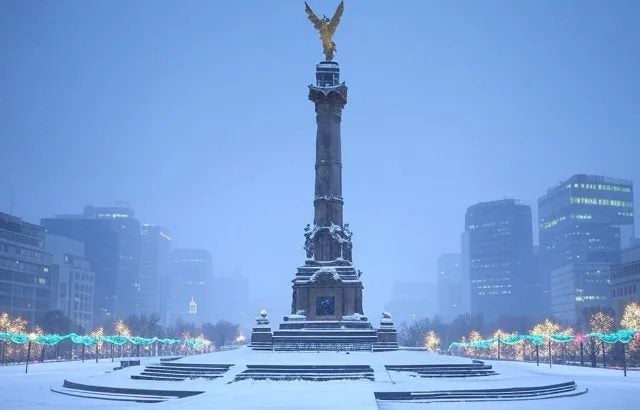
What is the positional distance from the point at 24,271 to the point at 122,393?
429 feet

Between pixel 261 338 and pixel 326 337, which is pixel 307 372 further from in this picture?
pixel 261 338

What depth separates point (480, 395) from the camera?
3362 cm

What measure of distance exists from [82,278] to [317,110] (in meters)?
148

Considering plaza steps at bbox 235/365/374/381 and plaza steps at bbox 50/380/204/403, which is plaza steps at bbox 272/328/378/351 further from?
plaza steps at bbox 50/380/204/403

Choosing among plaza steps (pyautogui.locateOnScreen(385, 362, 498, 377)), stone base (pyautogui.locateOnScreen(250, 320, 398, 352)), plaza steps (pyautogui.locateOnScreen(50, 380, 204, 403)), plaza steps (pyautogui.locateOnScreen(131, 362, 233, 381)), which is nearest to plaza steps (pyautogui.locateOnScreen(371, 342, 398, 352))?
stone base (pyautogui.locateOnScreen(250, 320, 398, 352))

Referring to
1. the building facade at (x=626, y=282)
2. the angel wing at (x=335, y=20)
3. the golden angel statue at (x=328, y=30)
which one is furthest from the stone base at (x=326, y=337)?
the building facade at (x=626, y=282)

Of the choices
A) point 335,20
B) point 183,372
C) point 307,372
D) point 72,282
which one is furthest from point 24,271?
point 307,372

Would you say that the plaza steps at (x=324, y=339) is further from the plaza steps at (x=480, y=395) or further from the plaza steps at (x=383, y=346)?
the plaza steps at (x=480, y=395)

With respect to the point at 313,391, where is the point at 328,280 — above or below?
above

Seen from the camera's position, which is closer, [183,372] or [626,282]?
[183,372]

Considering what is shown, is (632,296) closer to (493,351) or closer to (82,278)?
(493,351)

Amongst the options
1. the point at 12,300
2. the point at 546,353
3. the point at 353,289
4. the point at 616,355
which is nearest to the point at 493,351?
the point at 546,353

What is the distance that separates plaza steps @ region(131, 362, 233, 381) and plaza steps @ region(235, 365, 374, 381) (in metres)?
2.00

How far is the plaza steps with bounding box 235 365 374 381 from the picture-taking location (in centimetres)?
3831
